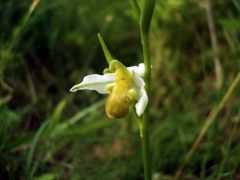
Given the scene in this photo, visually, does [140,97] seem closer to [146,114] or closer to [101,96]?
[146,114]

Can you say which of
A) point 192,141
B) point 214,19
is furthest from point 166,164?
point 214,19

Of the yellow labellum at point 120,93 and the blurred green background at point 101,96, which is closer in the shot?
the yellow labellum at point 120,93

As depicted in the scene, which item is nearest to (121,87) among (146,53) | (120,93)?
(120,93)

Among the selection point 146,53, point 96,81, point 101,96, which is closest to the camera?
point 146,53

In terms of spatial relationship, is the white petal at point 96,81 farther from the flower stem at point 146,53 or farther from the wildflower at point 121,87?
the flower stem at point 146,53

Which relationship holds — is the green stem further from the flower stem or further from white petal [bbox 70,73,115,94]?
white petal [bbox 70,73,115,94]

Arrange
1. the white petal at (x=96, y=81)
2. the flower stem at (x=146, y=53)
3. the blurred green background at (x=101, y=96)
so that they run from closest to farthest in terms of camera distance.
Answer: the flower stem at (x=146, y=53) → the white petal at (x=96, y=81) → the blurred green background at (x=101, y=96)

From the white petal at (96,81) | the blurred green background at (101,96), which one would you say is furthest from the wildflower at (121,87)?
the blurred green background at (101,96)
